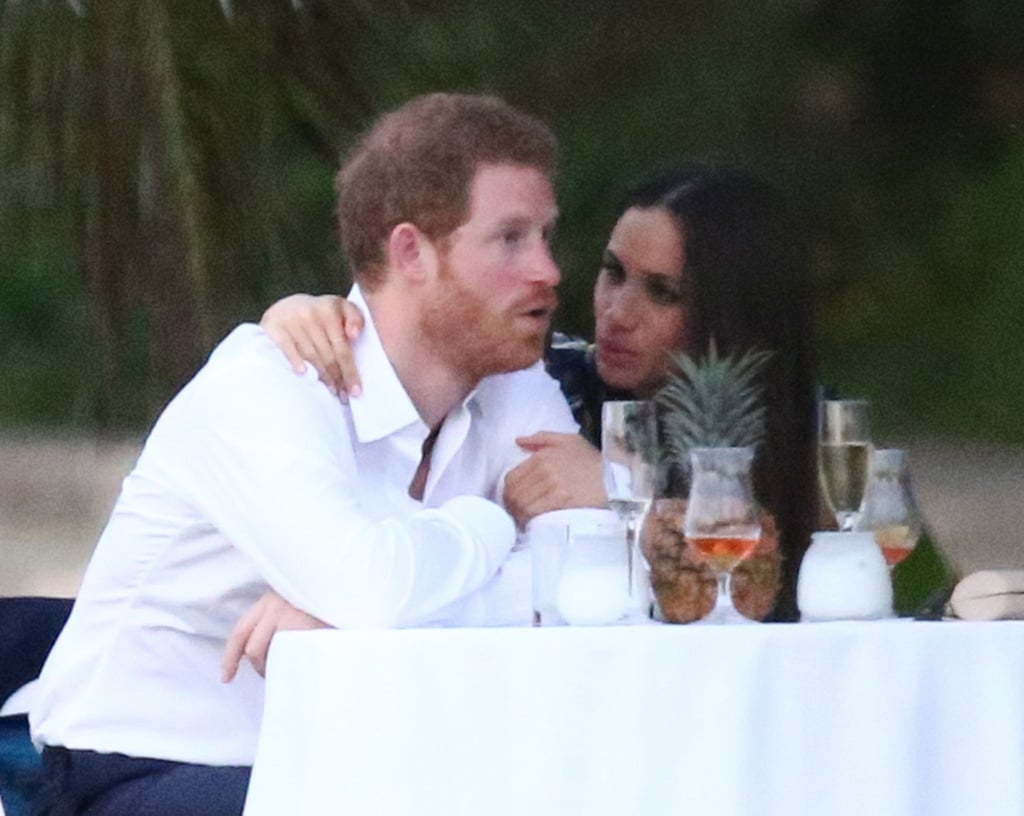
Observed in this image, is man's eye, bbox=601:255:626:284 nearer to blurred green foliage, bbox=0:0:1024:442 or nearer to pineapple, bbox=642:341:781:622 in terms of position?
blurred green foliage, bbox=0:0:1024:442

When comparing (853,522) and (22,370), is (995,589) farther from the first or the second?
(22,370)

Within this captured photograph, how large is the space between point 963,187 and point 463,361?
135 inches

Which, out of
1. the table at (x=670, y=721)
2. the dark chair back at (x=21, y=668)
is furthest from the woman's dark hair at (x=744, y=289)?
the table at (x=670, y=721)

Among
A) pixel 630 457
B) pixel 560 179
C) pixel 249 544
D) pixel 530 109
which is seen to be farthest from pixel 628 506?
pixel 530 109

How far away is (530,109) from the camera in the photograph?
5.25 meters

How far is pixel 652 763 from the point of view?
1.67 metres

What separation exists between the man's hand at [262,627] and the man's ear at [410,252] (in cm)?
56

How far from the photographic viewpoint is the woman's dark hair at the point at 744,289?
3.00 metres

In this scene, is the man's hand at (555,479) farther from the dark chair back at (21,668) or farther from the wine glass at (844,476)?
the dark chair back at (21,668)

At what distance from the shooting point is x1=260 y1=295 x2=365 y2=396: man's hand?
7.39 feet

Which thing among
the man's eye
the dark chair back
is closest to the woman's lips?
the man's eye

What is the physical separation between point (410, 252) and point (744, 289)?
88cm

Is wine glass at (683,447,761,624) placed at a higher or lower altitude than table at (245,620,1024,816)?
higher

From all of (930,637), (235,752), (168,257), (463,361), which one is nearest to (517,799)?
(930,637)
